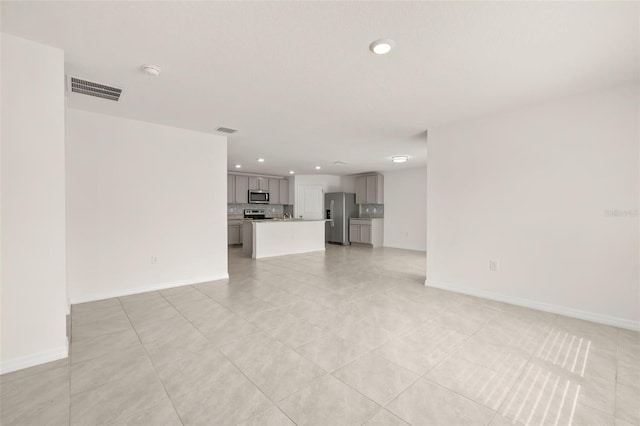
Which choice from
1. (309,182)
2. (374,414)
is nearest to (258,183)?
(309,182)

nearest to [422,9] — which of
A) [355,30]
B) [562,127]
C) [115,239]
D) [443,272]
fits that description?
[355,30]

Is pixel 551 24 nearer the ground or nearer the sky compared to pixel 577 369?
nearer the sky

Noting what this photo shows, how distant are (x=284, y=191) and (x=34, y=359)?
861 cm

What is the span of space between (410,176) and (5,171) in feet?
27.5

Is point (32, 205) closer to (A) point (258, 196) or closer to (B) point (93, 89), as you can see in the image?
(B) point (93, 89)

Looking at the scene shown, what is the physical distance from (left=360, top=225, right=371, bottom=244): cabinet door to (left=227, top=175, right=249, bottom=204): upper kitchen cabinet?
4.05 m

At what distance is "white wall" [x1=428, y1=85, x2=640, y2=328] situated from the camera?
Answer: 9.34 ft

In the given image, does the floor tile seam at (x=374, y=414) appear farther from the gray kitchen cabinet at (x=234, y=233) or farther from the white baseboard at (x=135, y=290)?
the gray kitchen cabinet at (x=234, y=233)

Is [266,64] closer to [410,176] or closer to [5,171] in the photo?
[5,171]

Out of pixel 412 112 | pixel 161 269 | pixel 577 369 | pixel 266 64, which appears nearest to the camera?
pixel 577 369

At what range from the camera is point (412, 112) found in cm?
359

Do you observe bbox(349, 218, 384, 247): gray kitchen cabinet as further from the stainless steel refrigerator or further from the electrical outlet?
the electrical outlet

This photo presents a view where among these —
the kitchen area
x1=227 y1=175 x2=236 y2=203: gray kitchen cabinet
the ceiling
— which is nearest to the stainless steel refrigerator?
the kitchen area

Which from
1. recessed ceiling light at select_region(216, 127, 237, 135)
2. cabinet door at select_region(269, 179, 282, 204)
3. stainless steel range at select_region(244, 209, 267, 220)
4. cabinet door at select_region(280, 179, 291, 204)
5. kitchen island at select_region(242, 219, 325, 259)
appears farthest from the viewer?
cabinet door at select_region(280, 179, 291, 204)
